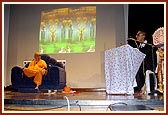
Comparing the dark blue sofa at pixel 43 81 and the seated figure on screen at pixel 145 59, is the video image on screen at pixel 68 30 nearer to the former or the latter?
the dark blue sofa at pixel 43 81

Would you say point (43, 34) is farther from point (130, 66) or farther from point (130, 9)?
point (130, 66)

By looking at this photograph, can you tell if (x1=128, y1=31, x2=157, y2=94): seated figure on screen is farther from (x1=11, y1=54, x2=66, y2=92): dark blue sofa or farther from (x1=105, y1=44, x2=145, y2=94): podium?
(x1=11, y1=54, x2=66, y2=92): dark blue sofa

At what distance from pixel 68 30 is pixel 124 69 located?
107 inches

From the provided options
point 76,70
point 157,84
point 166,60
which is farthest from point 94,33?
point 166,60

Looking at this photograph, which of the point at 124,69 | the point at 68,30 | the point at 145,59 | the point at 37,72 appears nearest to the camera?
the point at 124,69

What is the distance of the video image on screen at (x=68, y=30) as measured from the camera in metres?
5.67

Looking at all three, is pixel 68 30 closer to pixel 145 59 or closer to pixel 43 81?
pixel 43 81

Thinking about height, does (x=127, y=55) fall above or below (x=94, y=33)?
below

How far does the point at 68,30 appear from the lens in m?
5.80

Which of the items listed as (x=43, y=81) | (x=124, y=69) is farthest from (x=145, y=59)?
(x=43, y=81)

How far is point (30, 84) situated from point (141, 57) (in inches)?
87.9

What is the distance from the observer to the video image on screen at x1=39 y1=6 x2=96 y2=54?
567cm

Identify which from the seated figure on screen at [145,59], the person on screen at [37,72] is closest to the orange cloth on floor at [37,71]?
the person on screen at [37,72]

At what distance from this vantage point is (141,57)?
3.53 m
